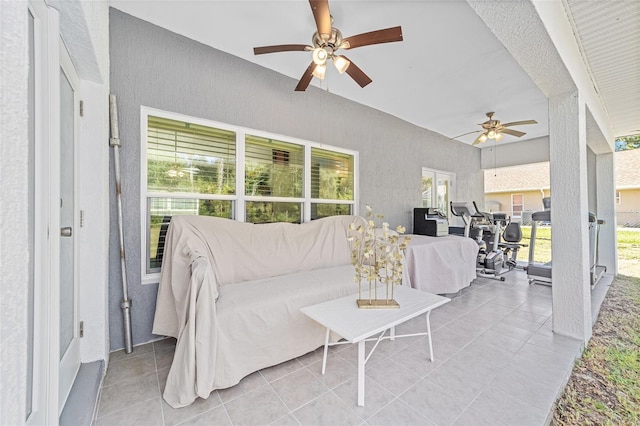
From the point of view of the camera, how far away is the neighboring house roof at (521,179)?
964 cm

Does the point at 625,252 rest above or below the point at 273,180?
below

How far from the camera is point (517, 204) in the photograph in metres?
10.7

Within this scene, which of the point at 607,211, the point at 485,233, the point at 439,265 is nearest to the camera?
the point at 439,265

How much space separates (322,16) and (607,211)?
6.31m

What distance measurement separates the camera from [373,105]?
4312 mm

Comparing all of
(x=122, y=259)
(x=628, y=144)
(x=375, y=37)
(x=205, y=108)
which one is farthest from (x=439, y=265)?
(x=628, y=144)

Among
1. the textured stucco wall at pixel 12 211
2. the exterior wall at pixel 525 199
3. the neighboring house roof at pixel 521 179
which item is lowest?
the textured stucco wall at pixel 12 211

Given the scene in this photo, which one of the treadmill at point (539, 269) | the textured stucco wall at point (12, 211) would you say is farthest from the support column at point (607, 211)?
the textured stucco wall at point (12, 211)

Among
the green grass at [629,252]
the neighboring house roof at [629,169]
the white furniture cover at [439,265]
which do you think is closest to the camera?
the white furniture cover at [439,265]

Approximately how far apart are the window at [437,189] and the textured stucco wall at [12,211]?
568cm

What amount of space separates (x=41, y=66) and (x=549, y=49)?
299 cm

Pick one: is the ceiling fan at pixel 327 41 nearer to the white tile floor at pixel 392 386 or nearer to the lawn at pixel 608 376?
the white tile floor at pixel 392 386

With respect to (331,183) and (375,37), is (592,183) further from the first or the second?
(375,37)

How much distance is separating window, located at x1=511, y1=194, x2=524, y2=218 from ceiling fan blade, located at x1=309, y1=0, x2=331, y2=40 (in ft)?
38.3
